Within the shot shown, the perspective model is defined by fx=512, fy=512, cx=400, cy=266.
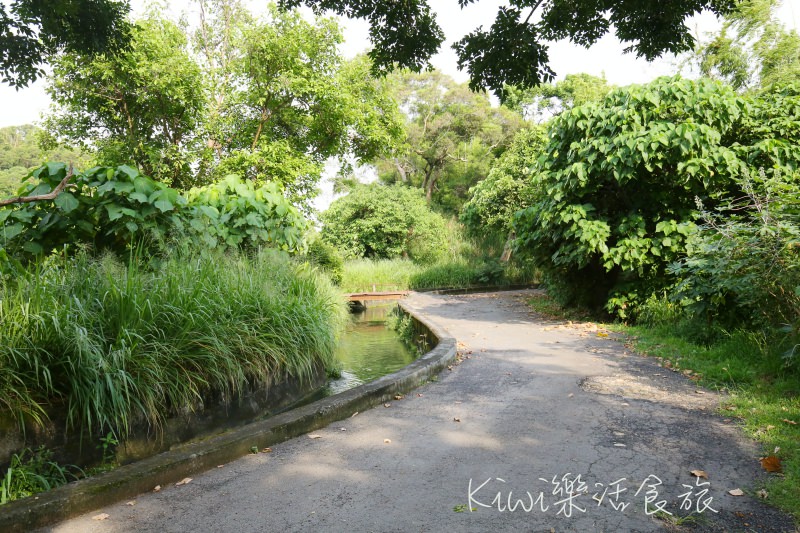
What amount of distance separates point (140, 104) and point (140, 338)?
14128 mm

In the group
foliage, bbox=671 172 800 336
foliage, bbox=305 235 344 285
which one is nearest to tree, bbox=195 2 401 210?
foliage, bbox=305 235 344 285

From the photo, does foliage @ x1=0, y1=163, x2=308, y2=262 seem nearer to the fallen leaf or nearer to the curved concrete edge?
the curved concrete edge

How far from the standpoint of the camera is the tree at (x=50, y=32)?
6.50 m

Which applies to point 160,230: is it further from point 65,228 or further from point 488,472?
point 488,472

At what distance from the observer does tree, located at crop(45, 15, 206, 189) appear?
14.1 meters

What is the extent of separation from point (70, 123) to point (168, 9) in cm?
591

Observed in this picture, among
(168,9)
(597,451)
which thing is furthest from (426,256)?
(597,451)

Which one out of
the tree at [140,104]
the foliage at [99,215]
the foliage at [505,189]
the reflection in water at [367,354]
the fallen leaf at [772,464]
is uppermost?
the tree at [140,104]

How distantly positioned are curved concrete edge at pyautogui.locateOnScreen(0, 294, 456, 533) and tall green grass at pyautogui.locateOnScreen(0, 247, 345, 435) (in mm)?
429

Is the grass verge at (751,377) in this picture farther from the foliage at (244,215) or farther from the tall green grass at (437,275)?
the tall green grass at (437,275)

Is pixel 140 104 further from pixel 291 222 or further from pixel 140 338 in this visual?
pixel 140 338

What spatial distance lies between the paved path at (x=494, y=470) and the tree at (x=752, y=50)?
17.6 meters

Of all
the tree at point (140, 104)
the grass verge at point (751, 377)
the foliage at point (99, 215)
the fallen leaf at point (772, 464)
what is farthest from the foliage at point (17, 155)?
the fallen leaf at point (772, 464)

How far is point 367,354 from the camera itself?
26.5 feet
